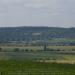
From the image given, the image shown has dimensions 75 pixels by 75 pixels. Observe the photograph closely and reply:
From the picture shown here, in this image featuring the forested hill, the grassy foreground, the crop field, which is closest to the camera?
the grassy foreground

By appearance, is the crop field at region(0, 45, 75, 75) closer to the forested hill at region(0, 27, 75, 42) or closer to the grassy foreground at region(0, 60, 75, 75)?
the grassy foreground at region(0, 60, 75, 75)

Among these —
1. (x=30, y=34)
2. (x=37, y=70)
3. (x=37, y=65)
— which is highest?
(x=37, y=70)

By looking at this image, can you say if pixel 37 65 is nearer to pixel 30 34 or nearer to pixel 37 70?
pixel 37 70

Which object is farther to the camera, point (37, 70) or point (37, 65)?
point (37, 65)

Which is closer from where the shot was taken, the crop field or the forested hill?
the crop field

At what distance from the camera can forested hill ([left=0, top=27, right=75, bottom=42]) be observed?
166700 mm

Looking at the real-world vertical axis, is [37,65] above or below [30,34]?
above

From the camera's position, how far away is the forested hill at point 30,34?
16670 centimetres

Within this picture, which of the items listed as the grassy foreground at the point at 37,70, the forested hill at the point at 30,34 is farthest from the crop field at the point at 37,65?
the forested hill at the point at 30,34

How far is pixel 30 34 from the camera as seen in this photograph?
7106 inches

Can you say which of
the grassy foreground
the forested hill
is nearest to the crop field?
the grassy foreground

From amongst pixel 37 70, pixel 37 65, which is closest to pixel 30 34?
pixel 37 65

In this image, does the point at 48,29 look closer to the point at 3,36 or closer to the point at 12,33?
the point at 12,33

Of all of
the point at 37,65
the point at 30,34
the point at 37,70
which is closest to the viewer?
the point at 37,70
